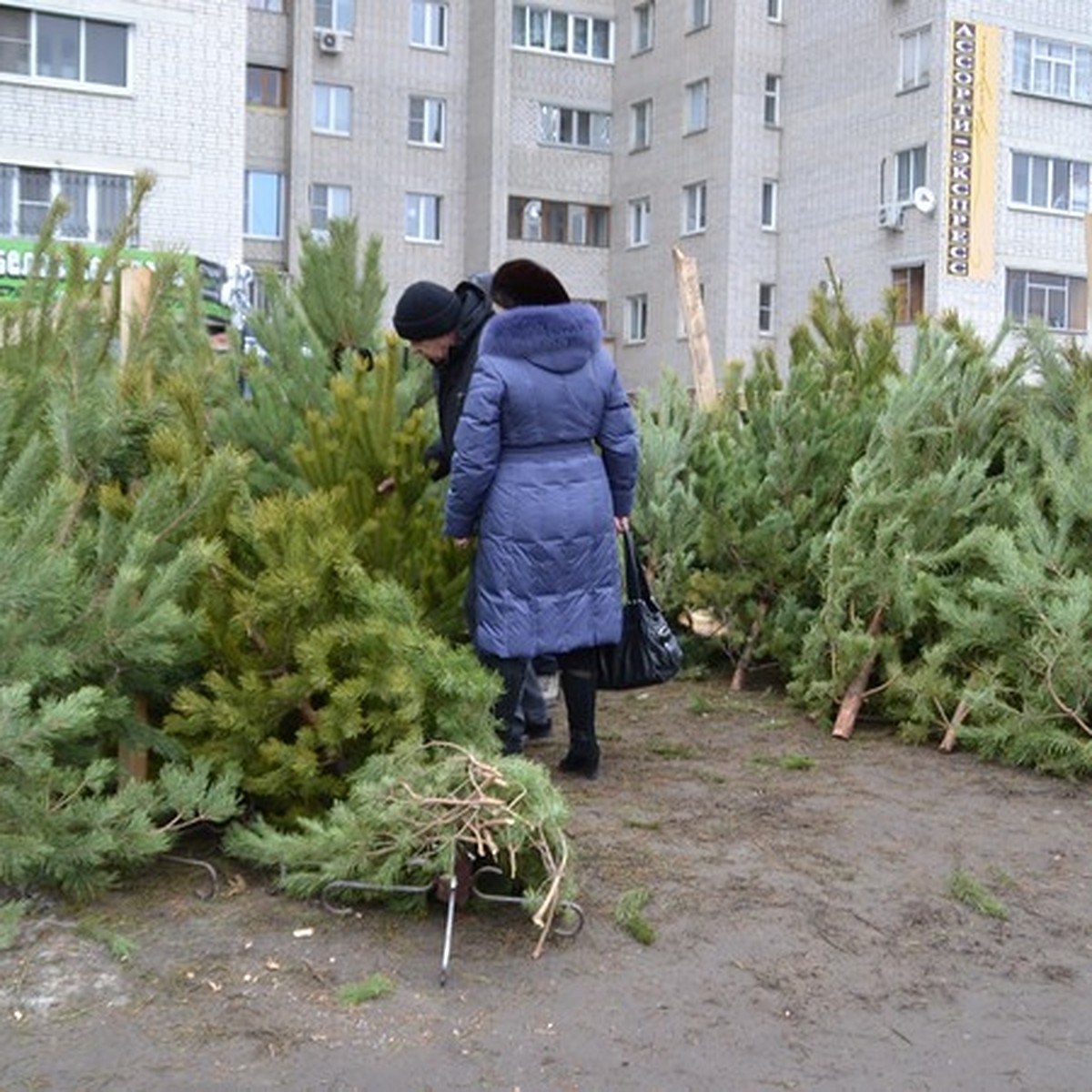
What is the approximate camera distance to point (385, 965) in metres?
3.69

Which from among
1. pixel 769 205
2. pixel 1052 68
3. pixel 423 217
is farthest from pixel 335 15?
pixel 1052 68

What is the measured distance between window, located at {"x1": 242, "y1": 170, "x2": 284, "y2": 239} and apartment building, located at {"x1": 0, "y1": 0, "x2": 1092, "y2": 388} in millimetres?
71

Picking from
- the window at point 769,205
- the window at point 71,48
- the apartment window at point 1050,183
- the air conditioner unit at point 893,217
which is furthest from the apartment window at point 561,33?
the window at point 71,48

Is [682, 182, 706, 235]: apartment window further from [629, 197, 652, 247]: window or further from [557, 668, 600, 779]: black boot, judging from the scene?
[557, 668, 600, 779]: black boot

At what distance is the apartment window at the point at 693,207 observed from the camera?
3816cm

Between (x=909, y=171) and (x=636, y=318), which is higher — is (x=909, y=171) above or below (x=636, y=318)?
above

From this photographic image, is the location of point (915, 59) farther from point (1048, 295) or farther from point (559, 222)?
point (559, 222)

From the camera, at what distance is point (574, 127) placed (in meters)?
41.2

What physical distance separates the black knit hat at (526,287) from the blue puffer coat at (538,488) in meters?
0.07

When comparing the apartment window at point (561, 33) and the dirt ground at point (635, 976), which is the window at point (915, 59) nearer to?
the apartment window at point (561, 33)

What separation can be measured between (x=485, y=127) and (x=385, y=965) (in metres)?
37.5

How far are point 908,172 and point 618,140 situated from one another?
33.8 ft

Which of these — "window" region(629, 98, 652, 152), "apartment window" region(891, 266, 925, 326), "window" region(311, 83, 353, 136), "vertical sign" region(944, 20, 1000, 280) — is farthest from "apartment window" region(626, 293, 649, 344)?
"vertical sign" region(944, 20, 1000, 280)

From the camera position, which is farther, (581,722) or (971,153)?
(971,153)
